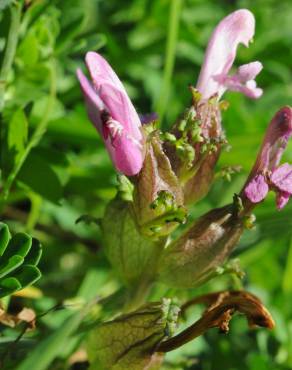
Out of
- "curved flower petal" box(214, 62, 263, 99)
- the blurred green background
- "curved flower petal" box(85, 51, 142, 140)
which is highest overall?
"curved flower petal" box(85, 51, 142, 140)

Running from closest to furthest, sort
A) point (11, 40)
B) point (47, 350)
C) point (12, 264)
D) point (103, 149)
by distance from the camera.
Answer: point (47, 350)
point (12, 264)
point (11, 40)
point (103, 149)

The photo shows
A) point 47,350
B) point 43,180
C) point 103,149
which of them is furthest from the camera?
point 103,149

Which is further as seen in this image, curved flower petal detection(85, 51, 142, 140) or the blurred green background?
the blurred green background

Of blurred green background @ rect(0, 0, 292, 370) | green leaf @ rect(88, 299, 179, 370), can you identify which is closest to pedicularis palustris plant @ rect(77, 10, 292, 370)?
green leaf @ rect(88, 299, 179, 370)

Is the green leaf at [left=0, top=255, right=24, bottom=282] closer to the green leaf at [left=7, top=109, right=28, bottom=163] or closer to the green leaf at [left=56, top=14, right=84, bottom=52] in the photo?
the green leaf at [left=7, top=109, right=28, bottom=163]

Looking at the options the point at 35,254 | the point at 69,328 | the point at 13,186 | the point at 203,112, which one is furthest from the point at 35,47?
the point at 69,328

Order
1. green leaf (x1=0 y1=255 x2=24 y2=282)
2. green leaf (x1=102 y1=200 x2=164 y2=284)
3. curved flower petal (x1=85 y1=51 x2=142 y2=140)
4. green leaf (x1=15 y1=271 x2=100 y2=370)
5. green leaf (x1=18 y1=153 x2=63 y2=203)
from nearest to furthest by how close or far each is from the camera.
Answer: green leaf (x1=15 y1=271 x2=100 y2=370), green leaf (x1=0 y1=255 x2=24 y2=282), curved flower petal (x1=85 y1=51 x2=142 y2=140), green leaf (x1=102 y1=200 x2=164 y2=284), green leaf (x1=18 y1=153 x2=63 y2=203)

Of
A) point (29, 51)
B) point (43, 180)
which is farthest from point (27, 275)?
point (29, 51)

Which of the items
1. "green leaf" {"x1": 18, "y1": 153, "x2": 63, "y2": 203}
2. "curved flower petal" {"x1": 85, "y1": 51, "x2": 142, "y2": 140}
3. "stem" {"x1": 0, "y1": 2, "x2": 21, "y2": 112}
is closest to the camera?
"curved flower petal" {"x1": 85, "y1": 51, "x2": 142, "y2": 140}

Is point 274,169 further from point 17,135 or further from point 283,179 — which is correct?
point 17,135
